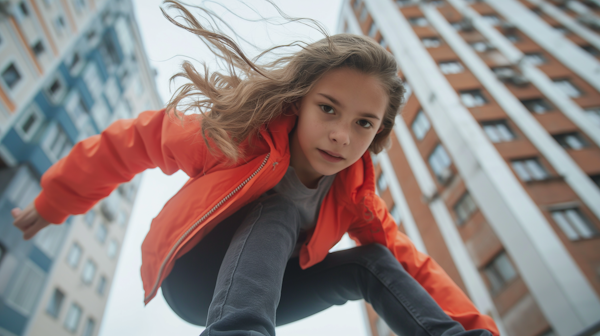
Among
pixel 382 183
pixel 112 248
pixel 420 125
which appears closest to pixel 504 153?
pixel 420 125

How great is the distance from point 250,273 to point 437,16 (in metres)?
14.5

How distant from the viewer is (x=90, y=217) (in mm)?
13141

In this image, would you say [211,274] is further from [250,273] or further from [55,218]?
[55,218]

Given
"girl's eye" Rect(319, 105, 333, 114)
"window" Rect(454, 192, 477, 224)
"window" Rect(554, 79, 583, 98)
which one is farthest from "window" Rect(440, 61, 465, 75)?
"girl's eye" Rect(319, 105, 333, 114)

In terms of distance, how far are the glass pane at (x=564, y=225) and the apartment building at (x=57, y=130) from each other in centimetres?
1295

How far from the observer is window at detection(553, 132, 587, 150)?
28.1 ft

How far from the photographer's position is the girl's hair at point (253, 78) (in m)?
1.18

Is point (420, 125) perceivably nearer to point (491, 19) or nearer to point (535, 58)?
point (535, 58)

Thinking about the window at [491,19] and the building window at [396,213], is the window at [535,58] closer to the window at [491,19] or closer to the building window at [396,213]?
the window at [491,19]

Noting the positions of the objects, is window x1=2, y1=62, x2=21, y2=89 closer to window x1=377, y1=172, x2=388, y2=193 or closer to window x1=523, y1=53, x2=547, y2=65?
window x1=377, y1=172, x2=388, y2=193

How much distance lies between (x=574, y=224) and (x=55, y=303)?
15024mm

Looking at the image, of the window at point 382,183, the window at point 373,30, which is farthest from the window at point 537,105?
the window at point 373,30

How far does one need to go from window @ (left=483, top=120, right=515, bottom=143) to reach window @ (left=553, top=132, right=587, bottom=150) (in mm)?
1250

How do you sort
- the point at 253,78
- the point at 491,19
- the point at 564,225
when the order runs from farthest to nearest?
1. the point at 491,19
2. the point at 564,225
3. the point at 253,78
